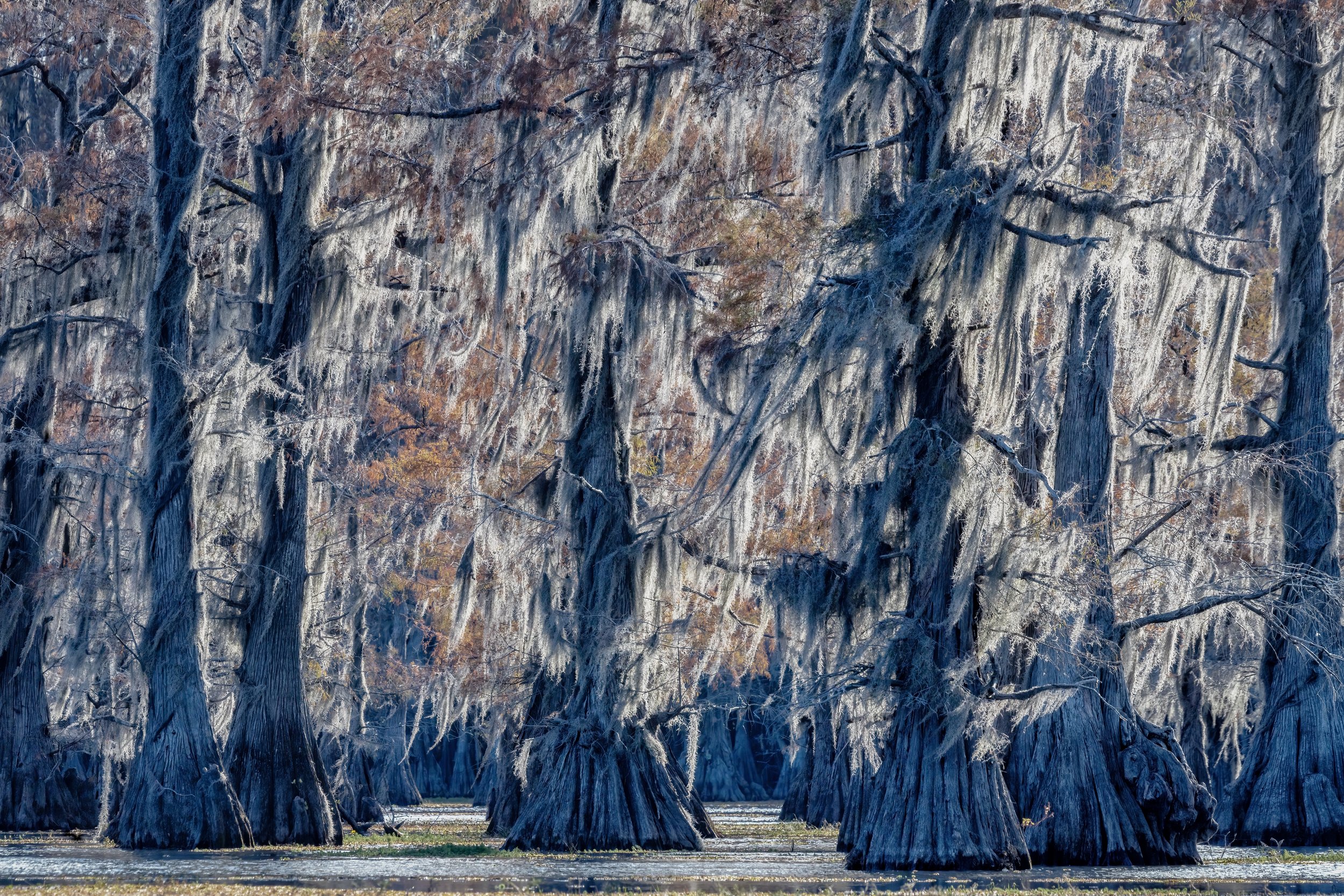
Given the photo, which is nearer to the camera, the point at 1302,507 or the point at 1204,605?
the point at 1204,605

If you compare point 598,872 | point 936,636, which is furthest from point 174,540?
point 936,636

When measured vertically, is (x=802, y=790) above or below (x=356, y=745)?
below

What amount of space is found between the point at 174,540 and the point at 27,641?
6642mm

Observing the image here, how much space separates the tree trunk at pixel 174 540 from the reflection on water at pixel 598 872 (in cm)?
57

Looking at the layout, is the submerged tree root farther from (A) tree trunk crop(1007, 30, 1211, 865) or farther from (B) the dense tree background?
(A) tree trunk crop(1007, 30, 1211, 865)

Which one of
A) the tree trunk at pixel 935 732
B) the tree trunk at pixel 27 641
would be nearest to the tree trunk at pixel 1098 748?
the tree trunk at pixel 935 732

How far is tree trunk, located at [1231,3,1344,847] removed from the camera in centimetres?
2044

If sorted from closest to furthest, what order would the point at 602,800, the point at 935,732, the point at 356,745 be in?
the point at 935,732
the point at 602,800
the point at 356,745

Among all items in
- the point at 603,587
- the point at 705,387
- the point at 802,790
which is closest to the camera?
the point at 705,387

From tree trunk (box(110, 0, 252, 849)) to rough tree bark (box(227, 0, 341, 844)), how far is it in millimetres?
1024

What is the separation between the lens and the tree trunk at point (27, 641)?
23.0m

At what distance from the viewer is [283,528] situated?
20.7m

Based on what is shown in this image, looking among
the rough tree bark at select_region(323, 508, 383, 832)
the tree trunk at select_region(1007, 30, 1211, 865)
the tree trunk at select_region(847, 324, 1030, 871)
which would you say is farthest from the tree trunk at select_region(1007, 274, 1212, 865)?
the rough tree bark at select_region(323, 508, 383, 832)

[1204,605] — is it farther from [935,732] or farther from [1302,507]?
[1302,507]
